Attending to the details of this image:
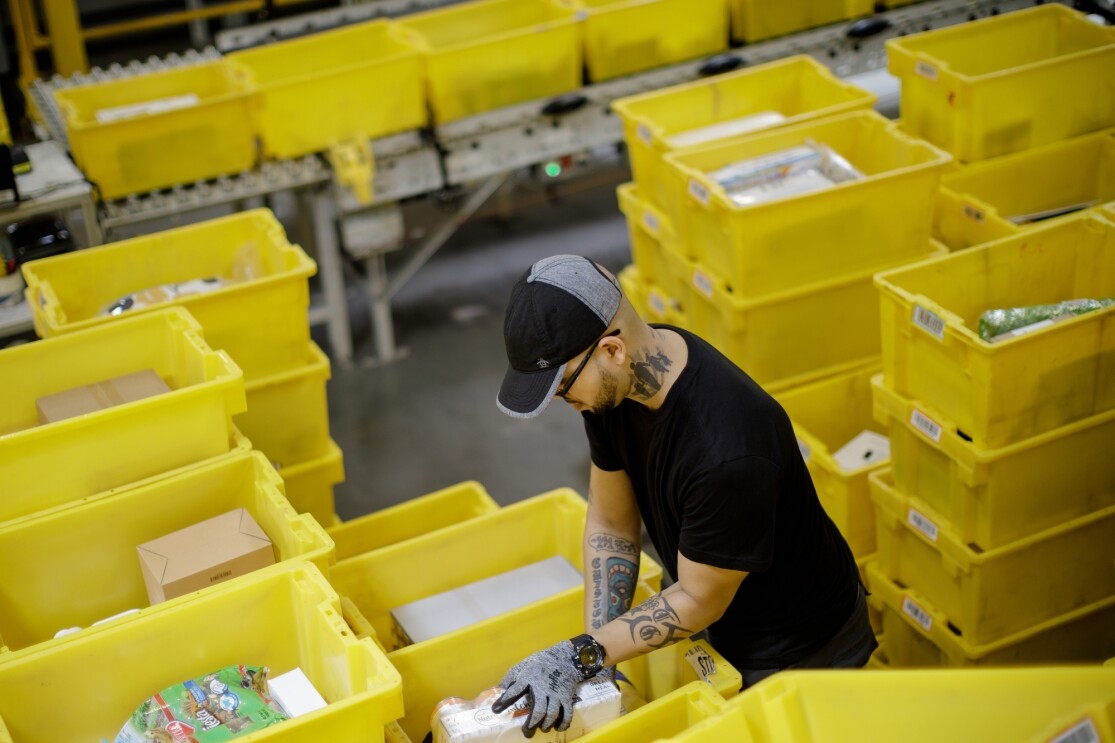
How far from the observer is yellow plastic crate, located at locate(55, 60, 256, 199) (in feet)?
14.9

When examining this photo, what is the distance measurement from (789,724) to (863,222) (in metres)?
2.13

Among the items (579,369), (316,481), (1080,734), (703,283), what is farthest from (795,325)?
(1080,734)

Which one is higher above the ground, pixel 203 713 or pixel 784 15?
pixel 784 15

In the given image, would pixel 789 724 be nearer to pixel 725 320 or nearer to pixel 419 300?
pixel 725 320

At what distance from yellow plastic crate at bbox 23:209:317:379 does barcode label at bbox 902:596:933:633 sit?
1.94m

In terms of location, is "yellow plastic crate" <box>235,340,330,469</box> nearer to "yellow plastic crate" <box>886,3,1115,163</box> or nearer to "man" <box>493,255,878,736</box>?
"man" <box>493,255,878,736</box>

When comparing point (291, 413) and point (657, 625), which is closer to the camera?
point (657, 625)

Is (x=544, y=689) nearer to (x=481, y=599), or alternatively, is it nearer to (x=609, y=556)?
(x=609, y=556)

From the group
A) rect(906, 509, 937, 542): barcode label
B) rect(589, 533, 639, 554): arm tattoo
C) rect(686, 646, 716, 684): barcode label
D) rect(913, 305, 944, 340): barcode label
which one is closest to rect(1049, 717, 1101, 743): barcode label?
rect(686, 646, 716, 684): barcode label

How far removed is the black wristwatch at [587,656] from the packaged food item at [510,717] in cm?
Answer: 3

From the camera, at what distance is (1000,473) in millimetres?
3090

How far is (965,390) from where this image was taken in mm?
3039

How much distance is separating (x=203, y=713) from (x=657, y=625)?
88cm

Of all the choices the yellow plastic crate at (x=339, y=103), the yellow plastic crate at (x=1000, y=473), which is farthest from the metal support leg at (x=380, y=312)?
the yellow plastic crate at (x=1000, y=473)
